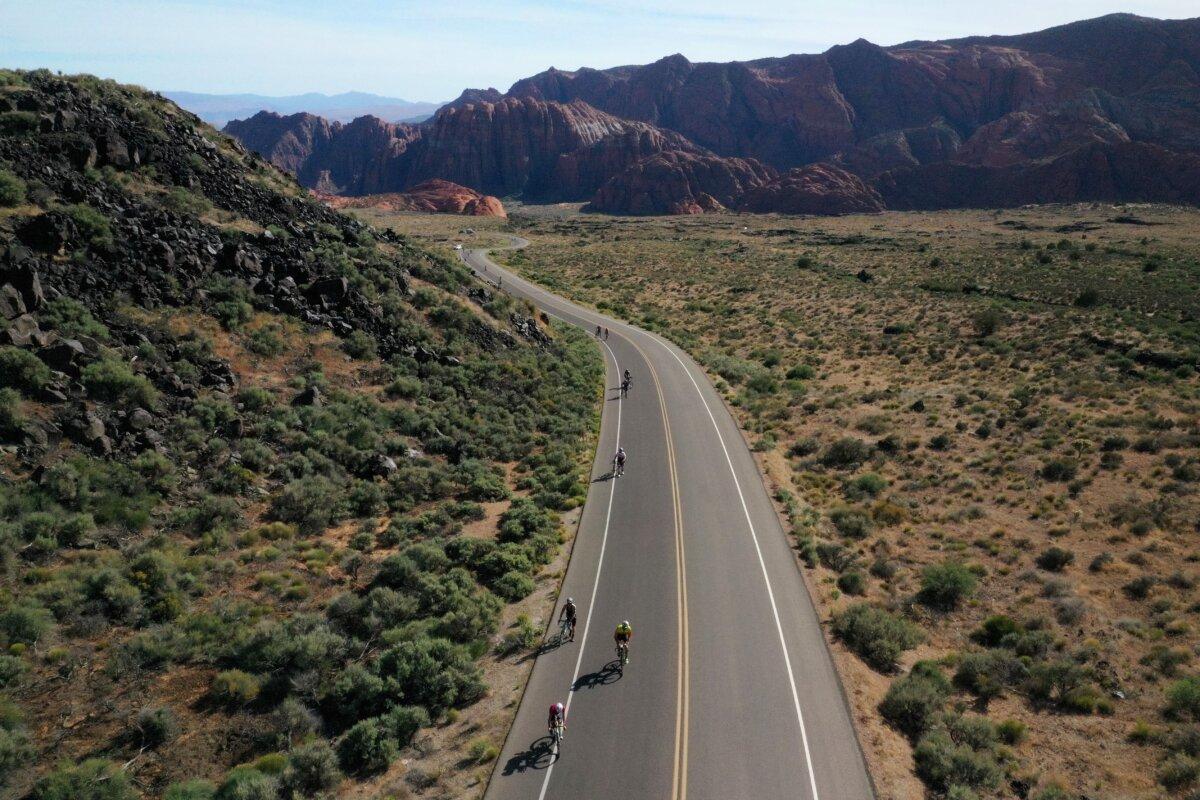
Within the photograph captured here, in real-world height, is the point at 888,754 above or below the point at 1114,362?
below

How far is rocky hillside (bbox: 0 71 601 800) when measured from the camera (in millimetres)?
14414

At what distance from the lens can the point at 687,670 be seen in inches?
682

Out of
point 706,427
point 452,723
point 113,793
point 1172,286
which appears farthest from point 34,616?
point 1172,286

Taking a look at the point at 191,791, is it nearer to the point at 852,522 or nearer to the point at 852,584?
the point at 852,584

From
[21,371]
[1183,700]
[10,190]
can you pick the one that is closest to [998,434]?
[1183,700]

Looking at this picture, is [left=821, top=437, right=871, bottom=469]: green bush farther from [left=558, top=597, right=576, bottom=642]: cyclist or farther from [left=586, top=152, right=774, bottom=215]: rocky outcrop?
[left=586, top=152, right=774, bottom=215]: rocky outcrop

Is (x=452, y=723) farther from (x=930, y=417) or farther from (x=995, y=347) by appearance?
(x=995, y=347)

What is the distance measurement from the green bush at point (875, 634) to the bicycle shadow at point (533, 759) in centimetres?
965

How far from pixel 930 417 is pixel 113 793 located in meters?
40.0

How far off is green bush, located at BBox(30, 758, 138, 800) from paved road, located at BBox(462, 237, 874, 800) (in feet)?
23.8

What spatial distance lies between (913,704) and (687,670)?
576 centimetres

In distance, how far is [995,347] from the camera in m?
51.8

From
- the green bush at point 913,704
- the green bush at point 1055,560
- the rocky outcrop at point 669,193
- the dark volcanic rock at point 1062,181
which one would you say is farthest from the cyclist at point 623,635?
the dark volcanic rock at point 1062,181

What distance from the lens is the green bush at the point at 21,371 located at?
71.7ft
